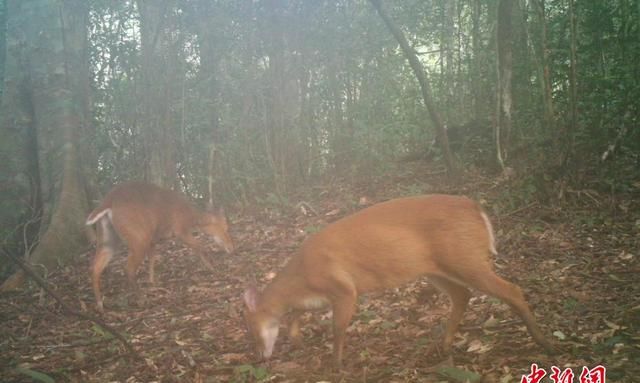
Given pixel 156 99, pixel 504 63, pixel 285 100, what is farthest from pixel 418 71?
pixel 156 99

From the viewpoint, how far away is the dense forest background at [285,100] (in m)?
7.79

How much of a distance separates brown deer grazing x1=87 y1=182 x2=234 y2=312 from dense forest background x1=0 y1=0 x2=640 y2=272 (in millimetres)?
1394

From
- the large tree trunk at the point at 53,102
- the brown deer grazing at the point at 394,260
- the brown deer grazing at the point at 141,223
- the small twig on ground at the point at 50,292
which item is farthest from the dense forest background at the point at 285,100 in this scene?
the small twig on ground at the point at 50,292

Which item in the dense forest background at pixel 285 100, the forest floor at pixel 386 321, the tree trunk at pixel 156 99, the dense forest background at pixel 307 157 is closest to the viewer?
the forest floor at pixel 386 321

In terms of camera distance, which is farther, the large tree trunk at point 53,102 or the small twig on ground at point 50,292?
the large tree trunk at point 53,102

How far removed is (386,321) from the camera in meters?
4.97

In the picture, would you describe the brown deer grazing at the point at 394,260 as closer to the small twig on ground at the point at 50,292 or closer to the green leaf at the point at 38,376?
the small twig on ground at the point at 50,292

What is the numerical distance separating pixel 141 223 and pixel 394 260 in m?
3.94

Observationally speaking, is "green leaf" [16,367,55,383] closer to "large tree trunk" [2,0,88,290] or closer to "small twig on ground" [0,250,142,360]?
"small twig on ground" [0,250,142,360]

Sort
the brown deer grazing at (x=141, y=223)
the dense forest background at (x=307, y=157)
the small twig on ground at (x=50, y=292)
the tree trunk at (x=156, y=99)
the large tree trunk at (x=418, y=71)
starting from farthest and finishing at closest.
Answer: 1. the tree trunk at (x=156, y=99)
2. the large tree trunk at (x=418, y=71)
3. the brown deer grazing at (x=141, y=223)
4. the dense forest background at (x=307, y=157)
5. the small twig on ground at (x=50, y=292)

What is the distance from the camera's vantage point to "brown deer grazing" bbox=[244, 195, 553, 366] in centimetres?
403

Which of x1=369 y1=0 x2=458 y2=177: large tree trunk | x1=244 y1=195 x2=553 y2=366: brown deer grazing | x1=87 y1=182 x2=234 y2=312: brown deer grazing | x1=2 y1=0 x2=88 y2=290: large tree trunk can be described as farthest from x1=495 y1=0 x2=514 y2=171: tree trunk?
x1=2 y1=0 x2=88 y2=290: large tree trunk

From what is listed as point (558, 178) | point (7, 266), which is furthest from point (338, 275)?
point (7, 266)

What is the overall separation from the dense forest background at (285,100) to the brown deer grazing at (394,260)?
3452mm
